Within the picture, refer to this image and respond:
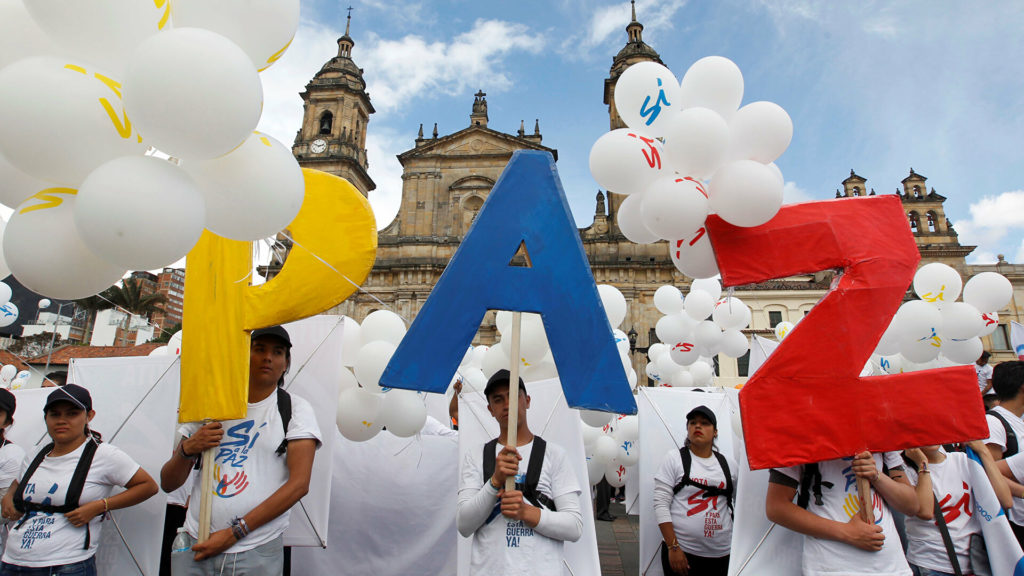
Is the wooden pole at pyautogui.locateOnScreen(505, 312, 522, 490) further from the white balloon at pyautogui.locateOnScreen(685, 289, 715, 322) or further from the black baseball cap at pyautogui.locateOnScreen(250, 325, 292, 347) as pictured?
the white balloon at pyautogui.locateOnScreen(685, 289, 715, 322)

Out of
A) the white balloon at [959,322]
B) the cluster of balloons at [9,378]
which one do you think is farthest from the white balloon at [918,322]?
the cluster of balloons at [9,378]

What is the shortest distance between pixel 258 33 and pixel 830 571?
2.89 meters

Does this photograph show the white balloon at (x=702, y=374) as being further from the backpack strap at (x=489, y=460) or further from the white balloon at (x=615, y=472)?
the backpack strap at (x=489, y=460)

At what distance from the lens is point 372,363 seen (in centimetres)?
317

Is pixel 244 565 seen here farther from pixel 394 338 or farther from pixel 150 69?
pixel 150 69

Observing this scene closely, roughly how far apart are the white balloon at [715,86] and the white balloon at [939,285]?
2905mm

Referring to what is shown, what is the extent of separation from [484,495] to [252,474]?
1064 mm

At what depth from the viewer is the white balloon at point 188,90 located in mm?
1411

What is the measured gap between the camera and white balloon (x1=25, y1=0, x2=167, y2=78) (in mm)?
1490

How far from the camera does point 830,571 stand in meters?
2.18

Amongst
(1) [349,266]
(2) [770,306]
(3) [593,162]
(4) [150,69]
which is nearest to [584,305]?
(3) [593,162]

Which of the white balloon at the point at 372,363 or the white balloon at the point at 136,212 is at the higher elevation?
the white balloon at the point at 136,212

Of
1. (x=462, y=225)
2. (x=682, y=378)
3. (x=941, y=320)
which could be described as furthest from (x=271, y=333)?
(x=462, y=225)

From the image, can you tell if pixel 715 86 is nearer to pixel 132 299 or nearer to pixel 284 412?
pixel 284 412
